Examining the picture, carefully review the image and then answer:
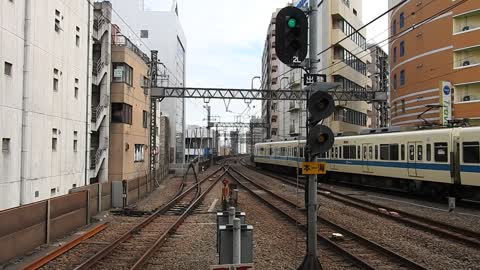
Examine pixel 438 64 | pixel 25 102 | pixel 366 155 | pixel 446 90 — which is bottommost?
pixel 366 155

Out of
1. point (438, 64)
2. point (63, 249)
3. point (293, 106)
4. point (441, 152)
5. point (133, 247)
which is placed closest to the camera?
point (63, 249)

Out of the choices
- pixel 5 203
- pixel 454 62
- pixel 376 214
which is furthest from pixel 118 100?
pixel 454 62

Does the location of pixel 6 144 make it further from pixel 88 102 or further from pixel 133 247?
pixel 88 102

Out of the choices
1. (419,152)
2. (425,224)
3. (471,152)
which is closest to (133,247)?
(425,224)

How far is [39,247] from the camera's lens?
34.7 feet

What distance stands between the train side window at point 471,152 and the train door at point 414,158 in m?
2.53

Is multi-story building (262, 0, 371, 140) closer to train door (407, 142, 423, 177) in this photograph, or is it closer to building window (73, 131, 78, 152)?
train door (407, 142, 423, 177)

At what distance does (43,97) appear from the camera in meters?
18.0

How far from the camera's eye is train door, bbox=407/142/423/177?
19.5 metres

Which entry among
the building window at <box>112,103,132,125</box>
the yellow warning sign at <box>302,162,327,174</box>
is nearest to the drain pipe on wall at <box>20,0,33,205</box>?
the building window at <box>112,103,132,125</box>

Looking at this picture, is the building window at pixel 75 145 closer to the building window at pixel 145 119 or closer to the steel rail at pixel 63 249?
the steel rail at pixel 63 249

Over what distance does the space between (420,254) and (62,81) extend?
16.2 meters

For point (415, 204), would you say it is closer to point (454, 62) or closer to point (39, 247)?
point (39, 247)

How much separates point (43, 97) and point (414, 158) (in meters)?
15.1
